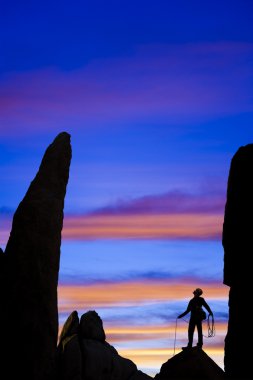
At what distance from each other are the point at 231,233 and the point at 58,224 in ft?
26.4

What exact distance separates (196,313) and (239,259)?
314 cm

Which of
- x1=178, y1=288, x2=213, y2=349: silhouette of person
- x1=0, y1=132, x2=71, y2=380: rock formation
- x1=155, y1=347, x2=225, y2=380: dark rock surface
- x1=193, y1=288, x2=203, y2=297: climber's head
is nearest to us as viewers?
x1=0, y1=132, x2=71, y2=380: rock formation

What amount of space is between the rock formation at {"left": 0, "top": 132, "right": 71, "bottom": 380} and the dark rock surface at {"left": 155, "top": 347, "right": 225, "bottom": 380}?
210 inches

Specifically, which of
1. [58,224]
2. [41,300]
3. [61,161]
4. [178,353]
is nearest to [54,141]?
[61,161]

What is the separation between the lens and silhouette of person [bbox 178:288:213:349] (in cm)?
3875

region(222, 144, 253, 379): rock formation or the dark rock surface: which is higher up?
region(222, 144, 253, 379): rock formation

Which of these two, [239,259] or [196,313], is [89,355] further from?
[239,259]

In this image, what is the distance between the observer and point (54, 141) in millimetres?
39688

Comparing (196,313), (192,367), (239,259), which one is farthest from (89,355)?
(239,259)

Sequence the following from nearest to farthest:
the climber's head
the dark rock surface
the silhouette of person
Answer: the dark rock surface, the silhouette of person, the climber's head

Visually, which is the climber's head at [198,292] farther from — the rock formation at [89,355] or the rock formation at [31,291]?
the rock formation at [31,291]

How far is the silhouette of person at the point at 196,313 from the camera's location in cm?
3875

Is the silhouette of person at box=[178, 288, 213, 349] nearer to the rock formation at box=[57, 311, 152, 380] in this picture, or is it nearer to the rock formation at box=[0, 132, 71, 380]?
the rock formation at box=[57, 311, 152, 380]

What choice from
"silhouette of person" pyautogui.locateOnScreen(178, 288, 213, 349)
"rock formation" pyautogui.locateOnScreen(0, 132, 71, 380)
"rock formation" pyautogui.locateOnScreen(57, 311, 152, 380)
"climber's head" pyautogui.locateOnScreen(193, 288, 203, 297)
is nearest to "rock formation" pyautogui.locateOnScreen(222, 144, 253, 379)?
"silhouette of person" pyautogui.locateOnScreen(178, 288, 213, 349)
